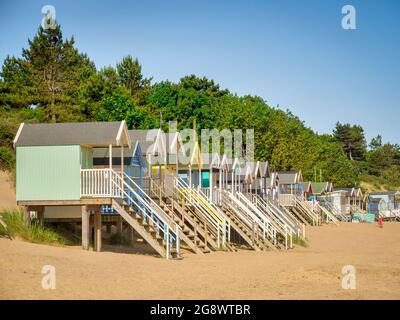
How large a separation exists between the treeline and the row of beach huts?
1403 centimetres

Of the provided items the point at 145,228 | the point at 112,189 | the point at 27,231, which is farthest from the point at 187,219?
the point at 27,231

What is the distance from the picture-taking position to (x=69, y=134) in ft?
85.4

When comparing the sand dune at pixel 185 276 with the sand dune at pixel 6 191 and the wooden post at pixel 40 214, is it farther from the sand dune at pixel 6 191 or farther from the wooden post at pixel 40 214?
the sand dune at pixel 6 191

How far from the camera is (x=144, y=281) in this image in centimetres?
1833

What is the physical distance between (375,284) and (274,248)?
13.4 meters

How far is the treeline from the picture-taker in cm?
5916

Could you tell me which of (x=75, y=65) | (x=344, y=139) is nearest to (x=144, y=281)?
(x=75, y=65)

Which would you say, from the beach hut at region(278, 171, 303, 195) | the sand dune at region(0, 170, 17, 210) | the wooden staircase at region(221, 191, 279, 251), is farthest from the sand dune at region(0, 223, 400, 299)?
the beach hut at region(278, 171, 303, 195)

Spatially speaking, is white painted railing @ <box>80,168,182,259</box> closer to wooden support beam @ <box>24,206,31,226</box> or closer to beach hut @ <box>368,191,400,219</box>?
wooden support beam @ <box>24,206,31,226</box>

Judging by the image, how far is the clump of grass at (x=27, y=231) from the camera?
25.0 metres

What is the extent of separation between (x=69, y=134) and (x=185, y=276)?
8724 millimetres

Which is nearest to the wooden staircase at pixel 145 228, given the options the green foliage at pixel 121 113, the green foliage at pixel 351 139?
the green foliage at pixel 121 113

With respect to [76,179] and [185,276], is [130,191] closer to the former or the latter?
[76,179]
